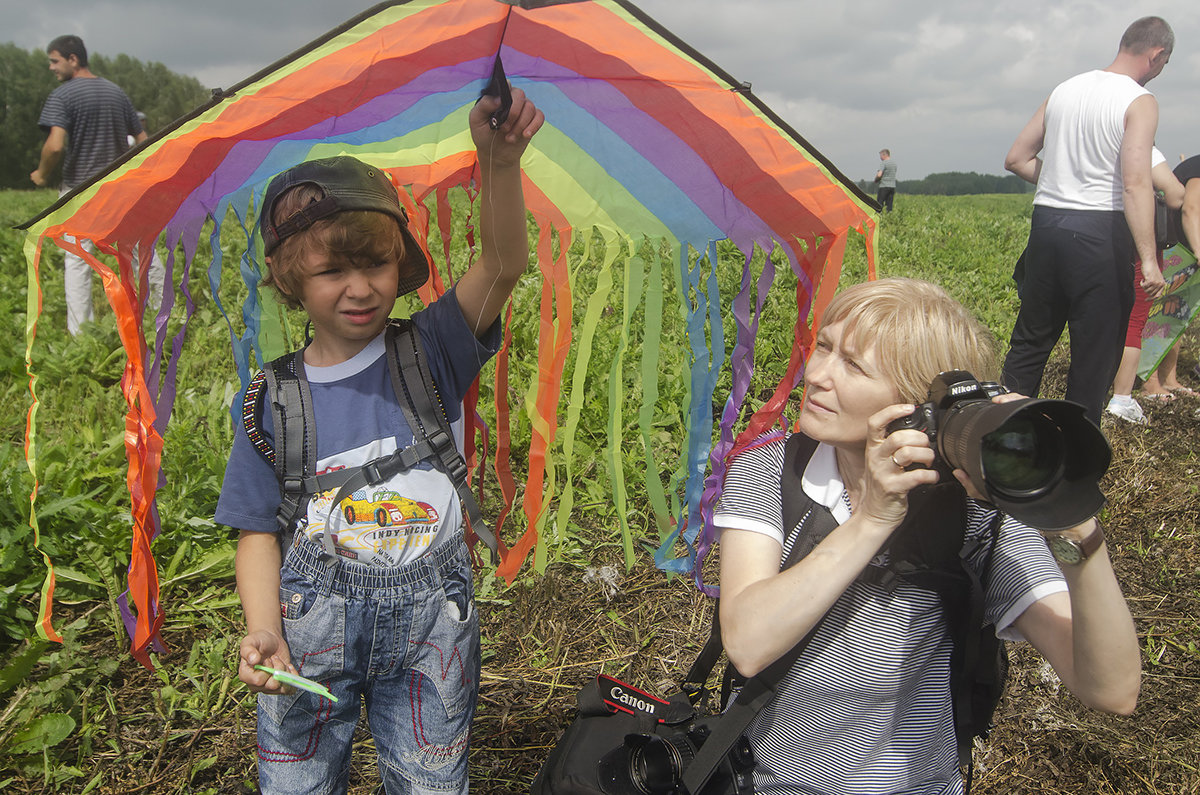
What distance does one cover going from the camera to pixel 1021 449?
3.62ft

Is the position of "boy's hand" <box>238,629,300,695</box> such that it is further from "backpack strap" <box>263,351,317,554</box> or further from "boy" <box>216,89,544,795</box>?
"backpack strap" <box>263,351,317,554</box>

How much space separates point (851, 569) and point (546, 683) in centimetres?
178

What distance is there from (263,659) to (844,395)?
1061mm

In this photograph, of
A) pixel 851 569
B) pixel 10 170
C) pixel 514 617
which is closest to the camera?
pixel 851 569

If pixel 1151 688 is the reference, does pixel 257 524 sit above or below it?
above

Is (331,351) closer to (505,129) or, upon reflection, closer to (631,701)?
(505,129)

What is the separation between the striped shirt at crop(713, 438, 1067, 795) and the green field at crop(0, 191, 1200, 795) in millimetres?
765

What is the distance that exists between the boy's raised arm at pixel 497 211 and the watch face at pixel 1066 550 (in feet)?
3.14

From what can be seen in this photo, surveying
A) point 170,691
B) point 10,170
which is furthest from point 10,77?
point 170,691

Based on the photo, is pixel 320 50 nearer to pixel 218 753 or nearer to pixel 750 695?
pixel 750 695

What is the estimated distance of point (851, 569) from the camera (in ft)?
3.74

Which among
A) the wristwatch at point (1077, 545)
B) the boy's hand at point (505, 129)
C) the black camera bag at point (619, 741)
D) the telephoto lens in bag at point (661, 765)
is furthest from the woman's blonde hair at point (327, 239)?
the wristwatch at point (1077, 545)

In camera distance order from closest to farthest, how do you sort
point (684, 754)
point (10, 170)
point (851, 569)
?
point (851, 569) < point (684, 754) < point (10, 170)

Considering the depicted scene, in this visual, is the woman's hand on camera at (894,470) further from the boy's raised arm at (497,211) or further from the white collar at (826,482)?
the boy's raised arm at (497,211)
